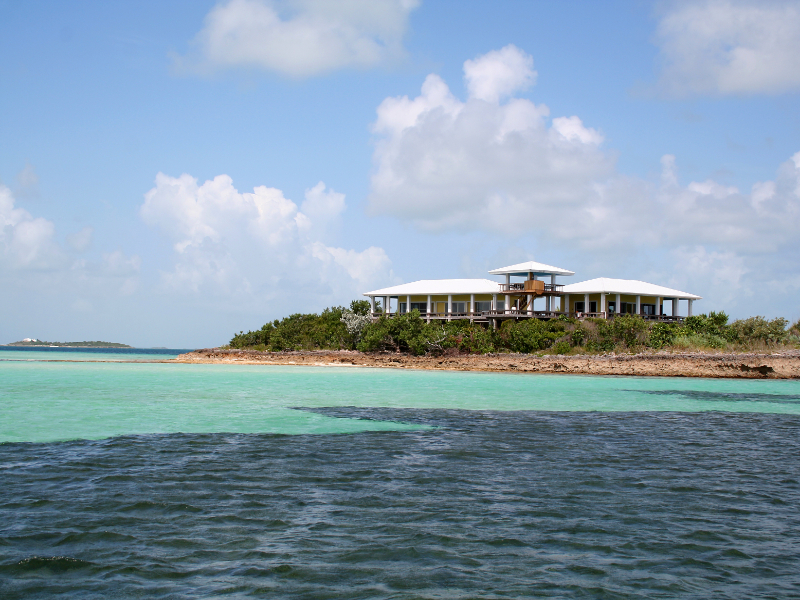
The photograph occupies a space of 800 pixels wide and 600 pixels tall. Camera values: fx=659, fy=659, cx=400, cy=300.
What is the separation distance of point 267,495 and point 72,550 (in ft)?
7.14

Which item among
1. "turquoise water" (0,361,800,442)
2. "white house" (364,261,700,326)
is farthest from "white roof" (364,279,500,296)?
"turquoise water" (0,361,800,442)

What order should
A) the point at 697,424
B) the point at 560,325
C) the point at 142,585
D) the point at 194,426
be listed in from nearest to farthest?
1. the point at 142,585
2. the point at 194,426
3. the point at 697,424
4. the point at 560,325

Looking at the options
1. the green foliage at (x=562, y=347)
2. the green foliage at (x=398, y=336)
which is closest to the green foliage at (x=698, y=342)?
the green foliage at (x=562, y=347)

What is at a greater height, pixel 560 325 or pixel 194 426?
pixel 560 325

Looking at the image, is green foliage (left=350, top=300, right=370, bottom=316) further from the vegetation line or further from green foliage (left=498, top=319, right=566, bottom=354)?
green foliage (left=498, top=319, right=566, bottom=354)

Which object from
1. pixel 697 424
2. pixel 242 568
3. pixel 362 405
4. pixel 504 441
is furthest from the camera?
pixel 362 405

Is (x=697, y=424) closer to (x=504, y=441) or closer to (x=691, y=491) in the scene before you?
(x=504, y=441)

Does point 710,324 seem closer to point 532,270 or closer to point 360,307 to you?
point 532,270

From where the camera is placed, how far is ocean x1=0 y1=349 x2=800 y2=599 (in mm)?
4902

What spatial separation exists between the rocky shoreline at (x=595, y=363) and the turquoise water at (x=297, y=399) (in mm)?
2352

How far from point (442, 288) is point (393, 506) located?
143 ft

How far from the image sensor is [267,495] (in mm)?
7176

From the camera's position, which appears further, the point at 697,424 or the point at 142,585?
the point at 697,424

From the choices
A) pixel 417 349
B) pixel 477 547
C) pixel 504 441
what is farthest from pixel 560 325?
pixel 477 547
